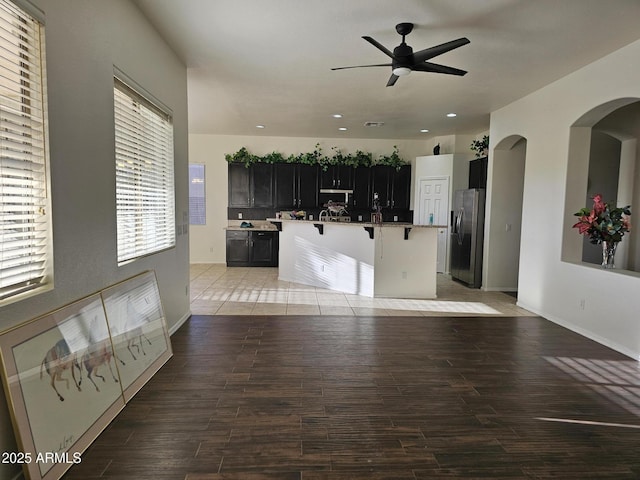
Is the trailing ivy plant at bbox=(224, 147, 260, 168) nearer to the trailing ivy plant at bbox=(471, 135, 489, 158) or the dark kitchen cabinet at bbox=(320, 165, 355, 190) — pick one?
the dark kitchen cabinet at bbox=(320, 165, 355, 190)

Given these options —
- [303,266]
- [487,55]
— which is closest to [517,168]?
[487,55]

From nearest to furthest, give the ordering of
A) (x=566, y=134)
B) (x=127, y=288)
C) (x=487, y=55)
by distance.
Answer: (x=127, y=288) < (x=487, y=55) < (x=566, y=134)

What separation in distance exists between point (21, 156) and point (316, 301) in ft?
13.8

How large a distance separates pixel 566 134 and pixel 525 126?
35.9 inches

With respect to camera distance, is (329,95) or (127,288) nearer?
(127,288)

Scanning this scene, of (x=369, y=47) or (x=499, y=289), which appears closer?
(x=369, y=47)

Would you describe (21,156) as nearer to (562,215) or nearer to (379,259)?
(379,259)

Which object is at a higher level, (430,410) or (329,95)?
(329,95)

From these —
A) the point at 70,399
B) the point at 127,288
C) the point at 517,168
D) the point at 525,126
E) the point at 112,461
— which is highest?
the point at 525,126

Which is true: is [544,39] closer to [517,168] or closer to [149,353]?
[517,168]

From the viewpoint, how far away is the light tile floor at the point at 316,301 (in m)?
5.04

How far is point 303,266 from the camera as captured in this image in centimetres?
689

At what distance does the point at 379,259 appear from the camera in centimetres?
584

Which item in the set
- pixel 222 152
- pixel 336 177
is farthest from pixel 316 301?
pixel 222 152
